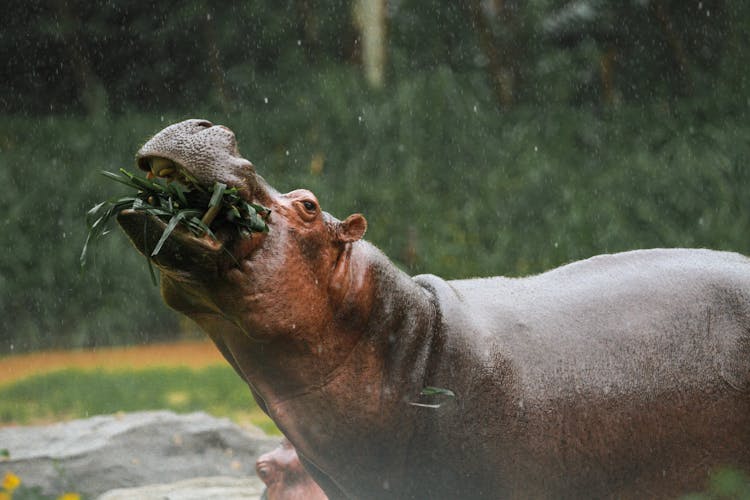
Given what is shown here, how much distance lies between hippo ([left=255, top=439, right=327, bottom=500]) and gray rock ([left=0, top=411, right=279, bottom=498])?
7.51 feet

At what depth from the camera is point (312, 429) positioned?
108 inches

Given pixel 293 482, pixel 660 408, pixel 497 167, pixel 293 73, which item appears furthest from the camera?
pixel 293 73

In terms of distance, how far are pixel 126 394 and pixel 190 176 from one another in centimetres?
809

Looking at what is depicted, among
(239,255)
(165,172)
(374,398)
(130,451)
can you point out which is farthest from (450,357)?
(130,451)

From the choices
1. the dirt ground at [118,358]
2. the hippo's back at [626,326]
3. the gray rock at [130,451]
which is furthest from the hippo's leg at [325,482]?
the dirt ground at [118,358]

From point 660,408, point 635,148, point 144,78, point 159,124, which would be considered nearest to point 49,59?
point 144,78

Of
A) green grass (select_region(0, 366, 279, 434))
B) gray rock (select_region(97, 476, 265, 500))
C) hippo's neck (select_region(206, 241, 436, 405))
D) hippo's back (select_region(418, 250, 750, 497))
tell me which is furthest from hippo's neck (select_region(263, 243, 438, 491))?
green grass (select_region(0, 366, 279, 434))

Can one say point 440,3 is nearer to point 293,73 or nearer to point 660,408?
point 293,73

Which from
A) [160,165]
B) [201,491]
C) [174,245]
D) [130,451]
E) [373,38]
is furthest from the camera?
[373,38]

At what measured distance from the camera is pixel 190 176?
253cm

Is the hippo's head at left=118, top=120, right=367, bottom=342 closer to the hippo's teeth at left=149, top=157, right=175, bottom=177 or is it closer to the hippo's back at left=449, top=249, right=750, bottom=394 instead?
the hippo's teeth at left=149, top=157, right=175, bottom=177

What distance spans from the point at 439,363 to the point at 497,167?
942 centimetres

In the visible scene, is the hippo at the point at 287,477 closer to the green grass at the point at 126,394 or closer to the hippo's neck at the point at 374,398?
the hippo's neck at the point at 374,398

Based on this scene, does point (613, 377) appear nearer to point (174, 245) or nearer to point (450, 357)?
point (450, 357)
